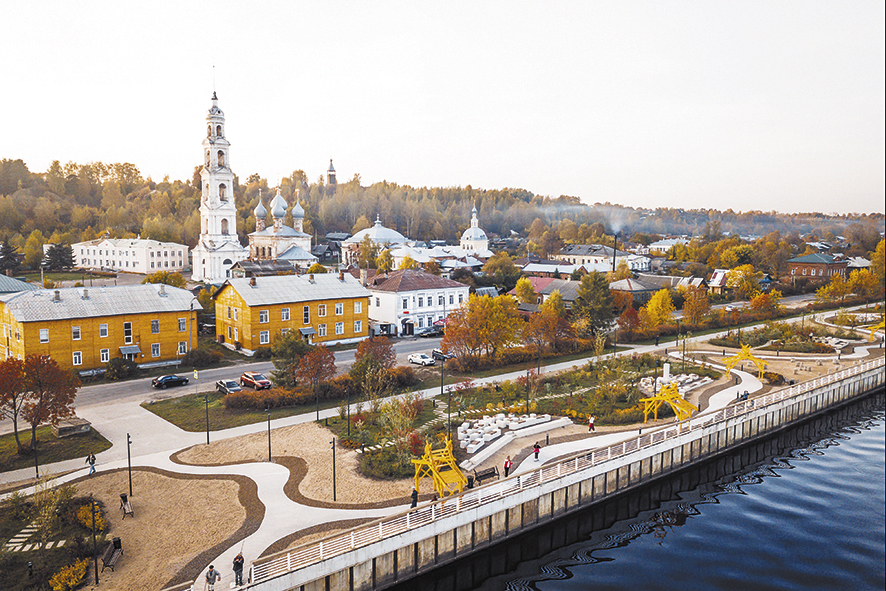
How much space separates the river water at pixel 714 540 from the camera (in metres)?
19.4

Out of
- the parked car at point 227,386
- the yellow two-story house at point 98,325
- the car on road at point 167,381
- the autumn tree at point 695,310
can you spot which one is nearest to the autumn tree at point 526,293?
the autumn tree at point 695,310

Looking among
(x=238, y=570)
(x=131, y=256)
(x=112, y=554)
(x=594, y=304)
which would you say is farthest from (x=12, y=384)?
(x=131, y=256)

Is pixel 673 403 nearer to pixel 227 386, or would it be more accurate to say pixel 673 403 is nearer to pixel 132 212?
pixel 227 386

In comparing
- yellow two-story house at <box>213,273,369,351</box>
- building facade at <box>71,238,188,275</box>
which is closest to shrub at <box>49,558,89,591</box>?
yellow two-story house at <box>213,273,369,351</box>

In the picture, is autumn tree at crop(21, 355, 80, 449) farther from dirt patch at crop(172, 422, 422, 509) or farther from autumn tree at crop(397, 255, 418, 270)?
autumn tree at crop(397, 255, 418, 270)

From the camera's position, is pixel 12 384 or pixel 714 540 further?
pixel 12 384

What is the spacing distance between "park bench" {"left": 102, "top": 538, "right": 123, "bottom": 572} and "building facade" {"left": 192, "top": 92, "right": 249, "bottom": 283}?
74331mm

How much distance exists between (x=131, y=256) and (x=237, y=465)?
83.9m

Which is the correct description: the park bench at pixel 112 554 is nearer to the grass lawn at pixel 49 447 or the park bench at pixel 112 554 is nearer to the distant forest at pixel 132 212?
the grass lawn at pixel 49 447

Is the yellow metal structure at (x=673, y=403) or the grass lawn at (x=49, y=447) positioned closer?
the grass lawn at (x=49, y=447)

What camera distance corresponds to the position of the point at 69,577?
16672mm

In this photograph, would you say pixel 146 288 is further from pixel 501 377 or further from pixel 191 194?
pixel 191 194

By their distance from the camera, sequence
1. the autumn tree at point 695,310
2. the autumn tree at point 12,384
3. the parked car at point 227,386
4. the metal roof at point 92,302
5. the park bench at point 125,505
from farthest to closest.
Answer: the autumn tree at point 695,310
the metal roof at point 92,302
the parked car at point 227,386
the autumn tree at point 12,384
the park bench at point 125,505

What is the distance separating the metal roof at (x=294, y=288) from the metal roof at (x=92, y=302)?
379cm
